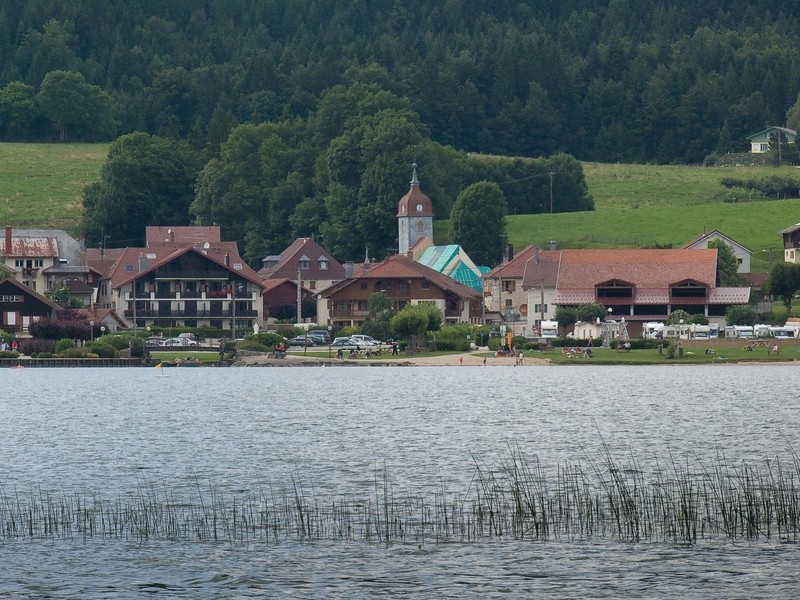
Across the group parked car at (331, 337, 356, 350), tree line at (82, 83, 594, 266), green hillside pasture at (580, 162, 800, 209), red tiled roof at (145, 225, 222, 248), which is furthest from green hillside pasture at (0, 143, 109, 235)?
parked car at (331, 337, 356, 350)

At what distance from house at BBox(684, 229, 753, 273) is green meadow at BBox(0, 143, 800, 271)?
148 cm

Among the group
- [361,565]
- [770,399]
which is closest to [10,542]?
[361,565]

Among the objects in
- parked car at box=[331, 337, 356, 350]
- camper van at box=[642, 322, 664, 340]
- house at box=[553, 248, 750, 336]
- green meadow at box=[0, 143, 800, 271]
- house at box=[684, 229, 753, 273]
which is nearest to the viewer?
camper van at box=[642, 322, 664, 340]

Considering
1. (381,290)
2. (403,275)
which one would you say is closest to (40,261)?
(381,290)

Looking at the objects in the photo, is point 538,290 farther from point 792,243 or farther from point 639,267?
point 792,243

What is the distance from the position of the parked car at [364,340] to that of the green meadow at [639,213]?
36592 mm

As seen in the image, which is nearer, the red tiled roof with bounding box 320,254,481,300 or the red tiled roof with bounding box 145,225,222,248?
the red tiled roof with bounding box 320,254,481,300

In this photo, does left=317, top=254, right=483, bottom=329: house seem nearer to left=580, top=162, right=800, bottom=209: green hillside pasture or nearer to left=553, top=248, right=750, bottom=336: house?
left=553, top=248, right=750, bottom=336: house

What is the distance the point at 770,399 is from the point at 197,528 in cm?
4098

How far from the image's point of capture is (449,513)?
38812mm

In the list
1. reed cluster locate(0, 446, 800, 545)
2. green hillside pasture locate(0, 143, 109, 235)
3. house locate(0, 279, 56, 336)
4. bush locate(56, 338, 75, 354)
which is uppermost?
green hillside pasture locate(0, 143, 109, 235)

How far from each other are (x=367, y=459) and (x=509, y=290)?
91.4m

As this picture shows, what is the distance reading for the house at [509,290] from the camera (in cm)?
13925

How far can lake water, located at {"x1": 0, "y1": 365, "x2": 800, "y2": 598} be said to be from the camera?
32.0 m
